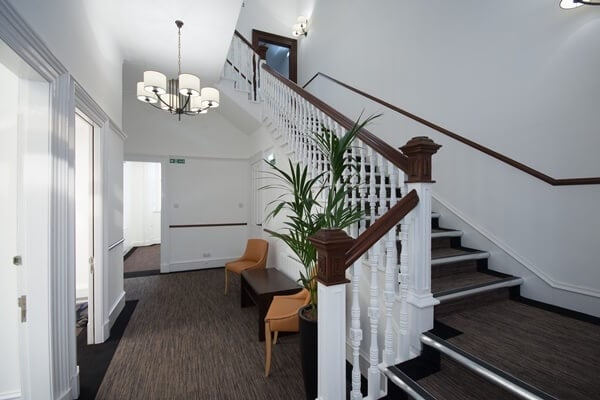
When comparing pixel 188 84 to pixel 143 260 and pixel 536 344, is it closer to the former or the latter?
pixel 536 344

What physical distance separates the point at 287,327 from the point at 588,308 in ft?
6.86

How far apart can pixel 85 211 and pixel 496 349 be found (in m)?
4.23

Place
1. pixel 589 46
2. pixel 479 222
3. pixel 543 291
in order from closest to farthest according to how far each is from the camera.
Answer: pixel 589 46 < pixel 543 291 < pixel 479 222

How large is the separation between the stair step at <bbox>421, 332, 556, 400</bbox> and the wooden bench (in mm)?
1435

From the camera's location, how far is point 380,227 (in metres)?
1.34

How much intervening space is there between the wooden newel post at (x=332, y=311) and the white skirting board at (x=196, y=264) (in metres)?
4.11

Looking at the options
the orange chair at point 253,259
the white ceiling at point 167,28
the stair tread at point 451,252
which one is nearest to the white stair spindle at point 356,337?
the stair tread at point 451,252

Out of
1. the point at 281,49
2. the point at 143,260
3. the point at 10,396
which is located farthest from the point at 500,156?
the point at 143,260

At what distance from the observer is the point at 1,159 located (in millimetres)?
1566

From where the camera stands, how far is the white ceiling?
7.66ft

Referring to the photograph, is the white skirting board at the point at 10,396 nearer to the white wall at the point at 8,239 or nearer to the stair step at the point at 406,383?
the white wall at the point at 8,239

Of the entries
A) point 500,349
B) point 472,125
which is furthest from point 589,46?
point 500,349

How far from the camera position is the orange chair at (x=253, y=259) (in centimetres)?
349

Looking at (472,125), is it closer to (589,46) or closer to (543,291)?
(589,46)
